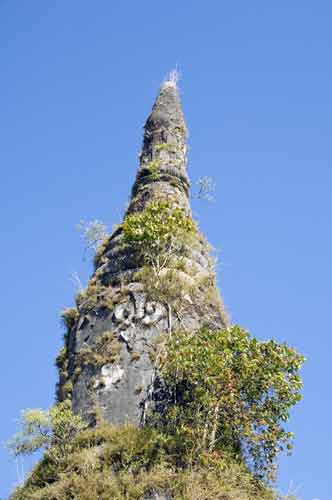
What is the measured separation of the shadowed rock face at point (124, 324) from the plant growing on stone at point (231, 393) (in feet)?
2.60

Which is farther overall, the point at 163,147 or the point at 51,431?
the point at 163,147

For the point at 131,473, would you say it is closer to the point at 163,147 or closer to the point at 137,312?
the point at 137,312

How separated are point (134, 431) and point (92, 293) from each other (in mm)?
4279

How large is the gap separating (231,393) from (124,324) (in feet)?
9.88

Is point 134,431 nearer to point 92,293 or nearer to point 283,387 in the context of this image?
point 283,387

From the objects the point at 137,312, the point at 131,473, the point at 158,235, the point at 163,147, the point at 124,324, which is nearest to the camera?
the point at 131,473

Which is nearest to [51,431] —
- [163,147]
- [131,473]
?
[131,473]

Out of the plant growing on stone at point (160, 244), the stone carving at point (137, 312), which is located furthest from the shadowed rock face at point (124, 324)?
the plant growing on stone at point (160, 244)

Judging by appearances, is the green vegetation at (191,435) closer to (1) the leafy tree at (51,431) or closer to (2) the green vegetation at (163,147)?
(1) the leafy tree at (51,431)

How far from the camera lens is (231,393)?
44.0 ft

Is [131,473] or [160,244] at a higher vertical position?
[160,244]

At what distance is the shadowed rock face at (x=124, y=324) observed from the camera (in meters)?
14.5

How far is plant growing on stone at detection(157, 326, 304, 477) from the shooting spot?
43.9 feet

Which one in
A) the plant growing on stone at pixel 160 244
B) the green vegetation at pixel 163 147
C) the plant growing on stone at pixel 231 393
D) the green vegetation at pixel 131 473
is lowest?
the green vegetation at pixel 131 473
